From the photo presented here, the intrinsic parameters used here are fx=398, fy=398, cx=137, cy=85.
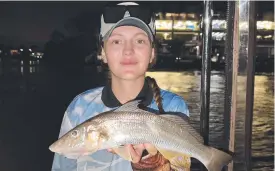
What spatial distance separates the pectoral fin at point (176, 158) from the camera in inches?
90.8

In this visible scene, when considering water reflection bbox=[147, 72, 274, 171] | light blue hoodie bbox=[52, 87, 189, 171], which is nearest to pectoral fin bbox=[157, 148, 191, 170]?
light blue hoodie bbox=[52, 87, 189, 171]

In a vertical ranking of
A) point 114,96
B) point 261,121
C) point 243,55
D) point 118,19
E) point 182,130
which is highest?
point 118,19

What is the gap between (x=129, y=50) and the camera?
7.92 ft

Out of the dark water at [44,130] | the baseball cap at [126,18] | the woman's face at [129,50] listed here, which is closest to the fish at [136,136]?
the woman's face at [129,50]

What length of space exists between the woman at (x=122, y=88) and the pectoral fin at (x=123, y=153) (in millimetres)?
71

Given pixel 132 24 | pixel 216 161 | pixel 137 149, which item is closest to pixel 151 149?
pixel 137 149

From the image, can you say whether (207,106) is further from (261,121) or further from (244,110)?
(261,121)

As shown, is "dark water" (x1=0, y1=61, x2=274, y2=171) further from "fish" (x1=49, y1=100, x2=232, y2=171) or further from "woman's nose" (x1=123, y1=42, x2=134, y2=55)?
"woman's nose" (x1=123, y1=42, x2=134, y2=55)

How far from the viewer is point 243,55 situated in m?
2.52

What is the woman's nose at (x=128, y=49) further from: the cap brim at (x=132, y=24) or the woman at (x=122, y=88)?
the cap brim at (x=132, y=24)

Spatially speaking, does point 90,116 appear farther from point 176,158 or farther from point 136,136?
point 176,158

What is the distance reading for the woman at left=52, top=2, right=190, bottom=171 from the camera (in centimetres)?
245

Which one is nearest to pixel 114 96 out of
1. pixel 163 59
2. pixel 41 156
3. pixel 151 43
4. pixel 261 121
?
pixel 151 43

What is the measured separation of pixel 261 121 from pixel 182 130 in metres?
10.2
